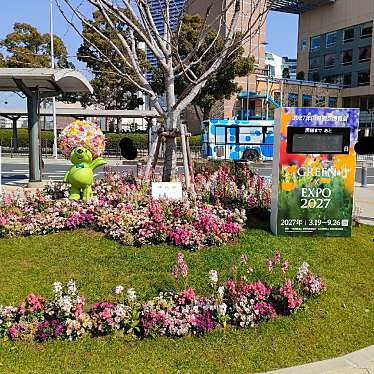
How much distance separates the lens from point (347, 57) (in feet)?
186

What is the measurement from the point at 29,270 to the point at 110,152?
28605 millimetres

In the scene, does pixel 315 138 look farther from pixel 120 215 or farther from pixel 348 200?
pixel 120 215

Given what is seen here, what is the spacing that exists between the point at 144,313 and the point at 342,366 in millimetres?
1774

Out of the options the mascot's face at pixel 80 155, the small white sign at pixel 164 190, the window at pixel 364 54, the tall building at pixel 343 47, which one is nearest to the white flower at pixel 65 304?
the small white sign at pixel 164 190

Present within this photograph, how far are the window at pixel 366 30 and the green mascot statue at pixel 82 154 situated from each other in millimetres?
52699

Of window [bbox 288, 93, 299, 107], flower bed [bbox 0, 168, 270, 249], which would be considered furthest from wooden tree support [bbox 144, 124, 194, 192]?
window [bbox 288, 93, 299, 107]

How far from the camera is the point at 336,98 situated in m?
57.6

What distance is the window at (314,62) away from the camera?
6161 cm

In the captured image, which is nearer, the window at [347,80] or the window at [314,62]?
the window at [347,80]

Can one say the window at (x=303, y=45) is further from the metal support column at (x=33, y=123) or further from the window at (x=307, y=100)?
the metal support column at (x=33, y=123)

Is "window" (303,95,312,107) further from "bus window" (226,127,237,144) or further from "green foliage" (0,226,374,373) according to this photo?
"green foliage" (0,226,374,373)

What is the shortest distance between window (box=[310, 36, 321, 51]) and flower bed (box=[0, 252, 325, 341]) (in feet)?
204

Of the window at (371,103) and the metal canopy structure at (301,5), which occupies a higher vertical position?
the metal canopy structure at (301,5)

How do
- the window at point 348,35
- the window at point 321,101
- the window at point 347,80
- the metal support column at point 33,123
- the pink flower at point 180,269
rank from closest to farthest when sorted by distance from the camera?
the pink flower at point 180,269 < the metal support column at point 33,123 < the window at point 321,101 < the window at point 348,35 < the window at point 347,80
